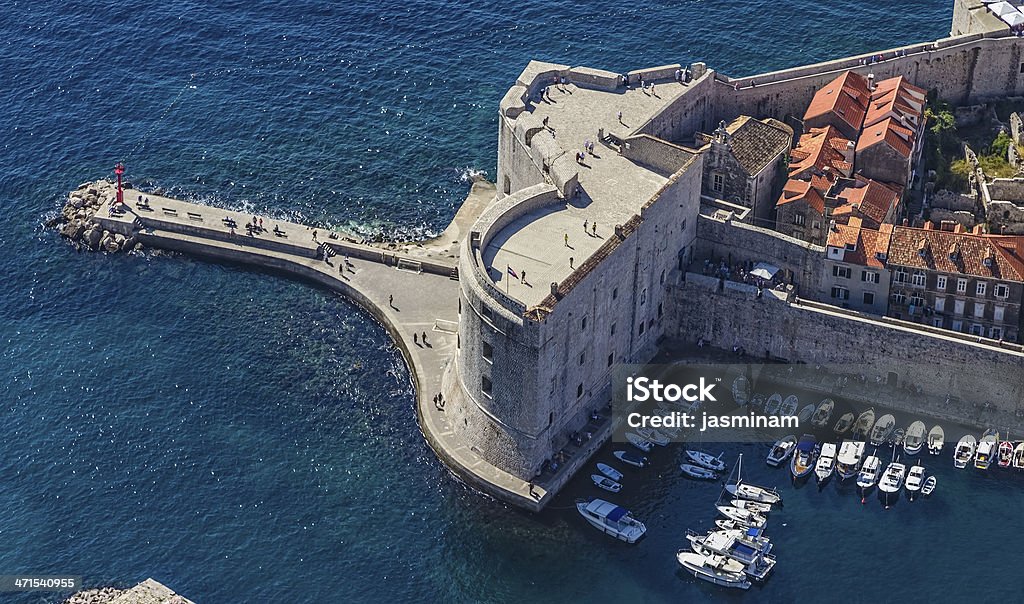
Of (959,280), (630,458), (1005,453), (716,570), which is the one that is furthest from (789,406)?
(716,570)

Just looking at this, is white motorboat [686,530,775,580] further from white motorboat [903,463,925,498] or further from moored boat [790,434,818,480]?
white motorboat [903,463,925,498]

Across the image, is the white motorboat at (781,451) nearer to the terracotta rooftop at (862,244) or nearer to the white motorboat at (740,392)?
the white motorboat at (740,392)

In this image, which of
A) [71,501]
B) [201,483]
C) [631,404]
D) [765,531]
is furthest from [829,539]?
[71,501]

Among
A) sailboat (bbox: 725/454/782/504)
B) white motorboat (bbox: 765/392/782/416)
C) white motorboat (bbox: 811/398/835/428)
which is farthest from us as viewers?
white motorboat (bbox: 765/392/782/416)

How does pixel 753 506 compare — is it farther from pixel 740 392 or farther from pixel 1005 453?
pixel 1005 453

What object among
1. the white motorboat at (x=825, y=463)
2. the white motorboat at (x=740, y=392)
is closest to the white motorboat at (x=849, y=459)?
the white motorboat at (x=825, y=463)

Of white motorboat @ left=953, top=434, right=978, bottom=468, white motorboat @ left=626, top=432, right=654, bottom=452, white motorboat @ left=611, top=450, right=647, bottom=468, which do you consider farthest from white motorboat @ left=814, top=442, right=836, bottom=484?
white motorboat @ left=611, top=450, right=647, bottom=468

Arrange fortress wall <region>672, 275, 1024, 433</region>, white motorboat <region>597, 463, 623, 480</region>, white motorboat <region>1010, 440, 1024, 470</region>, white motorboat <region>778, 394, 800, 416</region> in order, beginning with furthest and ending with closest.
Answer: white motorboat <region>778, 394, 800, 416</region> → fortress wall <region>672, 275, 1024, 433</region> → white motorboat <region>597, 463, 623, 480</region> → white motorboat <region>1010, 440, 1024, 470</region>
